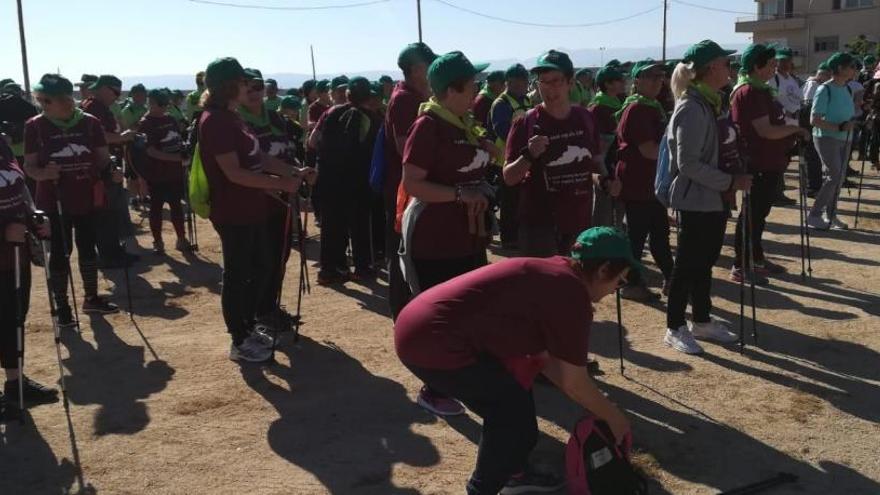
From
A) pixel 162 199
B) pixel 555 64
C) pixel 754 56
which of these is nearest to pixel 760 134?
pixel 754 56

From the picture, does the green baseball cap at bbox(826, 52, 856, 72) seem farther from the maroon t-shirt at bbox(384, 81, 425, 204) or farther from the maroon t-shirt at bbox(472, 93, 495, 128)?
the maroon t-shirt at bbox(384, 81, 425, 204)

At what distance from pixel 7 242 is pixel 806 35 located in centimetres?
5839

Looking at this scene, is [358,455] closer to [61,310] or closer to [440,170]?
[440,170]

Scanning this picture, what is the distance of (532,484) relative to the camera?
382cm

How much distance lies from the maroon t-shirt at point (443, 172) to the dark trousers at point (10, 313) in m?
2.48

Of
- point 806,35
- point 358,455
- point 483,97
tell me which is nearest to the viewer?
point 358,455

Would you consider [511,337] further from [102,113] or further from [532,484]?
[102,113]

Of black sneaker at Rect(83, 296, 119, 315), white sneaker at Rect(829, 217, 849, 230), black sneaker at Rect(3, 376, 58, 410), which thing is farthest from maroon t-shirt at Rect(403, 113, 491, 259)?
white sneaker at Rect(829, 217, 849, 230)

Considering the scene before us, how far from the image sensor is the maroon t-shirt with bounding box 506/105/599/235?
501cm

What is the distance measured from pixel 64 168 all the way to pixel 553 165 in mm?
4162

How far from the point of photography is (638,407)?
4809 mm

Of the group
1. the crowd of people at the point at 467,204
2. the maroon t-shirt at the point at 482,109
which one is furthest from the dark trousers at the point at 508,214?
the crowd of people at the point at 467,204

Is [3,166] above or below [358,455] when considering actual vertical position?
above

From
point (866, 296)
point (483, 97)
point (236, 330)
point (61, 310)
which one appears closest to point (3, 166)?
point (236, 330)
